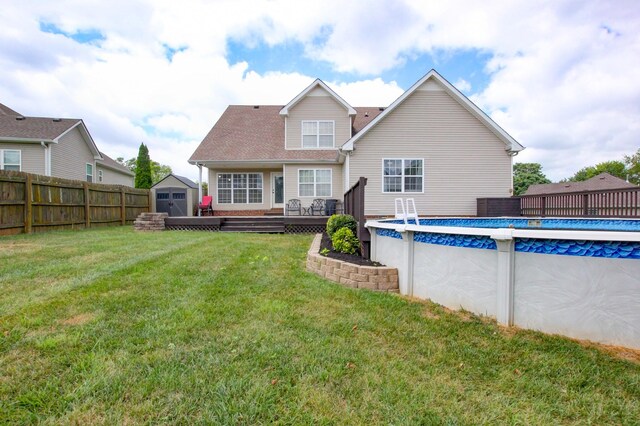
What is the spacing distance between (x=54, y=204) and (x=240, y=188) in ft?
24.3

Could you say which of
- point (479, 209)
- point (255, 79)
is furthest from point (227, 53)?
point (479, 209)

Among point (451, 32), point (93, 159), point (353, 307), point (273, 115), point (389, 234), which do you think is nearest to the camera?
point (353, 307)

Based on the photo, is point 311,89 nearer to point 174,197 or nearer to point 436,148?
point 436,148

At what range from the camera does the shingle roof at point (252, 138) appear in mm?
14305

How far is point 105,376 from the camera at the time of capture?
6.25ft

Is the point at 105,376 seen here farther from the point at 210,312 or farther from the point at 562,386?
the point at 562,386

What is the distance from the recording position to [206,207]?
1462 cm

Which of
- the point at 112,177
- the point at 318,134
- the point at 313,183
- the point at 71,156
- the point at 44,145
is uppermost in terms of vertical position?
the point at 318,134

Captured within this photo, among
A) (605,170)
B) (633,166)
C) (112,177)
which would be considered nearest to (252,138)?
(112,177)

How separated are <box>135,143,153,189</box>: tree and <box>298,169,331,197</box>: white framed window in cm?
1634

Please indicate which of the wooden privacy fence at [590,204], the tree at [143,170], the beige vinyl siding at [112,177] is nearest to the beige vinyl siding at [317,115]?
the wooden privacy fence at [590,204]

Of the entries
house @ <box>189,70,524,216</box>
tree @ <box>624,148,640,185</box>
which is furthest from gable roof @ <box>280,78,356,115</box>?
tree @ <box>624,148,640,185</box>

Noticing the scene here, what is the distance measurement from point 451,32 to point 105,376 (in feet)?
43.7

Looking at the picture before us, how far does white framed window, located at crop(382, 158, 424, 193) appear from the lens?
12398mm
